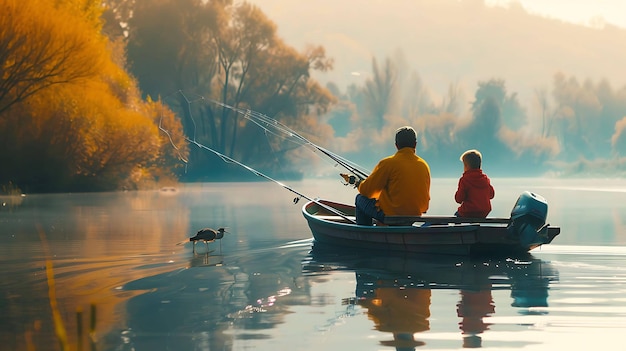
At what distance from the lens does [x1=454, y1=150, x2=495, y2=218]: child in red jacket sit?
1422cm

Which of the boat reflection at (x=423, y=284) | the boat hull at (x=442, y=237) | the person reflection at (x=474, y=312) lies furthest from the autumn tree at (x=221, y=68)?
the person reflection at (x=474, y=312)

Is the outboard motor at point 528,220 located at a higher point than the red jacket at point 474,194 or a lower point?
lower

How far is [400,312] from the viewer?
877cm

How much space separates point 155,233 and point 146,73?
40.6 meters

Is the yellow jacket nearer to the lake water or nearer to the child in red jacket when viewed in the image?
the child in red jacket

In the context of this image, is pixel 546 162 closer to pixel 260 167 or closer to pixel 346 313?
pixel 260 167

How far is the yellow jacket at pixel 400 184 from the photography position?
44.5 feet

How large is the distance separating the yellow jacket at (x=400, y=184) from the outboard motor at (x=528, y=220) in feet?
4.66

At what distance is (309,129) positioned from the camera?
2532 inches

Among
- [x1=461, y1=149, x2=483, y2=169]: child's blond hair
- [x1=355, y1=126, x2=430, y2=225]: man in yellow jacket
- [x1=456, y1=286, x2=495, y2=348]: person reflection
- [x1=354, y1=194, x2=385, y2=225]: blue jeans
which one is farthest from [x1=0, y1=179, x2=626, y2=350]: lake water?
[x1=461, y1=149, x2=483, y2=169]: child's blond hair

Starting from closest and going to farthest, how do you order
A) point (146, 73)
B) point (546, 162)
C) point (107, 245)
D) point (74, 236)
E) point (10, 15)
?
point (107, 245) < point (74, 236) < point (10, 15) < point (146, 73) < point (546, 162)

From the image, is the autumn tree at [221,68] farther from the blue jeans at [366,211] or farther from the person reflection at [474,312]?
the person reflection at [474,312]

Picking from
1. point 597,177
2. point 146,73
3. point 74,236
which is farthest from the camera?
point 597,177

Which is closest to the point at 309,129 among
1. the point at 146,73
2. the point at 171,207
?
the point at 146,73
